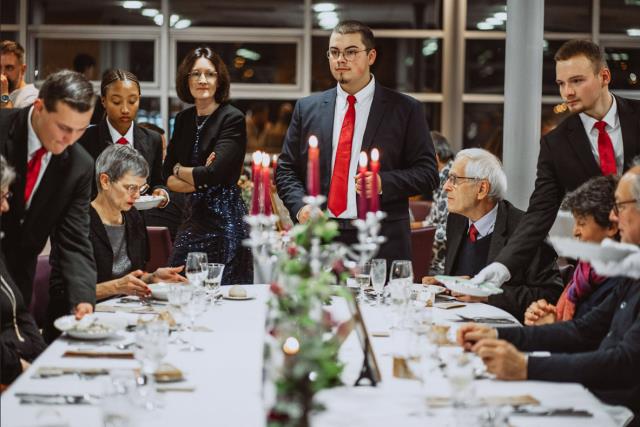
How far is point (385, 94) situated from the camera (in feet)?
15.6

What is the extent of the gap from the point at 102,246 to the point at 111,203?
0.77 feet

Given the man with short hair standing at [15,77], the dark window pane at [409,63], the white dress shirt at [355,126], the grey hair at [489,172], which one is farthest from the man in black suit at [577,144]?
the dark window pane at [409,63]

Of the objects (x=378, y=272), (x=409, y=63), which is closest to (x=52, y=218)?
(x=378, y=272)

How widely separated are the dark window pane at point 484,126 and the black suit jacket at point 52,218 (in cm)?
637

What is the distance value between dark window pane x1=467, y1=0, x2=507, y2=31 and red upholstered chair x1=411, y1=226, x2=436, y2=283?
13.5 ft

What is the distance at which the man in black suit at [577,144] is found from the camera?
154 inches

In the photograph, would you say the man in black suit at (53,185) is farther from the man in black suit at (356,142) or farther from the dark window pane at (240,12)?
the dark window pane at (240,12)

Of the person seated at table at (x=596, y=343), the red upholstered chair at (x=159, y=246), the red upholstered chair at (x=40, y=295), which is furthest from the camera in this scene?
the red upholstered chair at (x=159, y=246)

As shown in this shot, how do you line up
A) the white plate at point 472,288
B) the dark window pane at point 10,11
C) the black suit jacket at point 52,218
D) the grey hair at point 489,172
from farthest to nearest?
1. the dark window pane at point 10,11
2. the grey hair at point 489,172
3. the white plate at point 472,288
4. the black suit jacket at point 52,218

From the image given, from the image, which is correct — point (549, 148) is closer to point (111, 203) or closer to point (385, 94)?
point (385, 94)

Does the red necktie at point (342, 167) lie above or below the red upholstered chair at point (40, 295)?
above

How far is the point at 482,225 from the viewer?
14.6 ft

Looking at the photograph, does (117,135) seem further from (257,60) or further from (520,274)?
(257,60)

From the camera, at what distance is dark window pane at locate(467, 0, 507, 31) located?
375 inches
